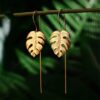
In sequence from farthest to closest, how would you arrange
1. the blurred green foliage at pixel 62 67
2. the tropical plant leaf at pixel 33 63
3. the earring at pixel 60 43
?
the tropical plant leaf at pixel 33 63 → the blurred green foliage at pixel 62 67 → the earring at pixel 60 43

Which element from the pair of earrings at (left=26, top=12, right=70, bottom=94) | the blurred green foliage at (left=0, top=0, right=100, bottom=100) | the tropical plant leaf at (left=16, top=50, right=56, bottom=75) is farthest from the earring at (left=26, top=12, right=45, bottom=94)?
the tropical plant leaf at (left=16, top=50, right=56, bottom=75)

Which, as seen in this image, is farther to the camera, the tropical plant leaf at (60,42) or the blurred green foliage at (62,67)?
the blurred green foliage at (62,67)

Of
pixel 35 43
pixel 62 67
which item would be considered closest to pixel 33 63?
pixel 62 67

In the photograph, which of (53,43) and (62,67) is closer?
(53,43)

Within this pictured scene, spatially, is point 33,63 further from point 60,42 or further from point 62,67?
point 60,42

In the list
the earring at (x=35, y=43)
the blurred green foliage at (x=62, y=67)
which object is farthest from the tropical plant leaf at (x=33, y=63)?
the earring at (x=35, y=43)

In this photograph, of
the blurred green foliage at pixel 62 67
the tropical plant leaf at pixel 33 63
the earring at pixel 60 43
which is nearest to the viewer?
the earring at pixel 60 43

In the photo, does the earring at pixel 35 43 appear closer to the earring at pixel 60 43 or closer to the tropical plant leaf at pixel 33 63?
the earring at pixel 60 43

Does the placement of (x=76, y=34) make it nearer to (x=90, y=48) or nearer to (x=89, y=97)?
(x=90, y=48)
